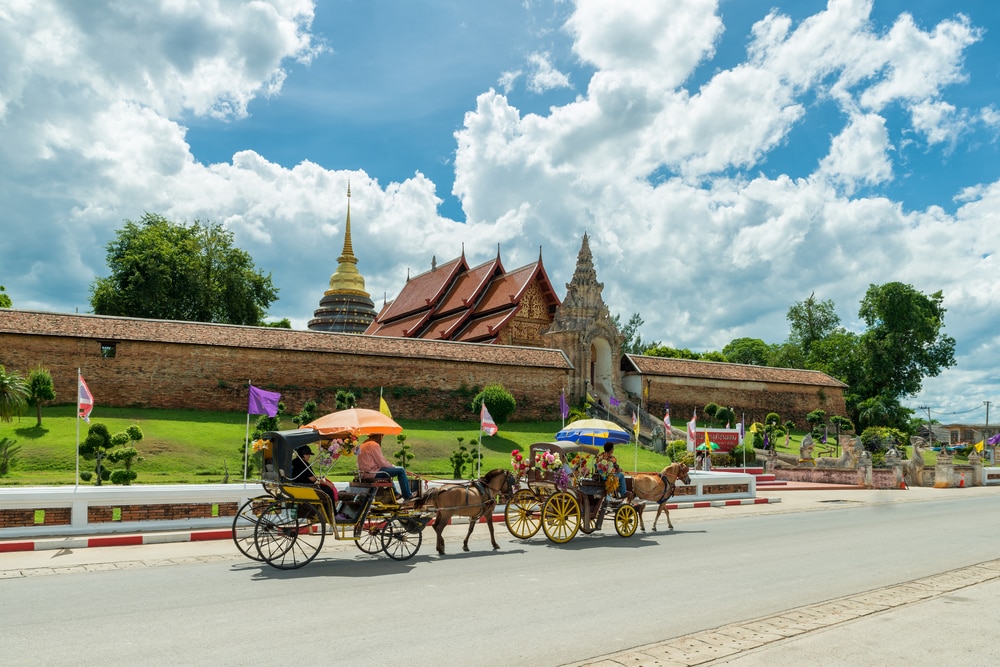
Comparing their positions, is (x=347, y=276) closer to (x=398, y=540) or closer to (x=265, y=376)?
(x=265, y=376)

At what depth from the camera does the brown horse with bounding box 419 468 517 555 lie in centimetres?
1053

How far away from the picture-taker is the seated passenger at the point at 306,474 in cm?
980

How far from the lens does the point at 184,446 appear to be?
22469mm

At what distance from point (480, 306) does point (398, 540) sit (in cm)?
3531

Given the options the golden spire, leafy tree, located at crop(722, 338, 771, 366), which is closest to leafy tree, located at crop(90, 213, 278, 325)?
the golden spire

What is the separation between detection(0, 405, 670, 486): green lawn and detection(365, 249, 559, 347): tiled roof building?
1176 cm

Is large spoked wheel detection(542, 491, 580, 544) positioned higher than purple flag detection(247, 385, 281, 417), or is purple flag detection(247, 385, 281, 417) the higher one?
purple flag detection(247, 385, 281, 417)

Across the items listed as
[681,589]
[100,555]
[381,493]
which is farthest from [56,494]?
[681,589]

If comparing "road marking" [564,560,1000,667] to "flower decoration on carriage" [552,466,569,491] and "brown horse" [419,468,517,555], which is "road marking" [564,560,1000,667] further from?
"flower decoration on carriage" [552,466,569,491]

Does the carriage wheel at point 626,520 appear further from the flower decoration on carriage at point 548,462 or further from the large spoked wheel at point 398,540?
the large spoked wheel at point 398,540

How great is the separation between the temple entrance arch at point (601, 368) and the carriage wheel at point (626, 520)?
2623 cm

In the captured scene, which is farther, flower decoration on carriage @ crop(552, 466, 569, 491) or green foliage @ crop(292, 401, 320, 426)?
green foliage @ crop(292, 401, 320, 426)

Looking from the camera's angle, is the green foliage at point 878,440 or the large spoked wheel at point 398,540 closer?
the large spoked wheel at point 398,540

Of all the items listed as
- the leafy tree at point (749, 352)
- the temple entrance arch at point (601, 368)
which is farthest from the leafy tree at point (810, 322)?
the temple entrance arch at point (601, 368)
